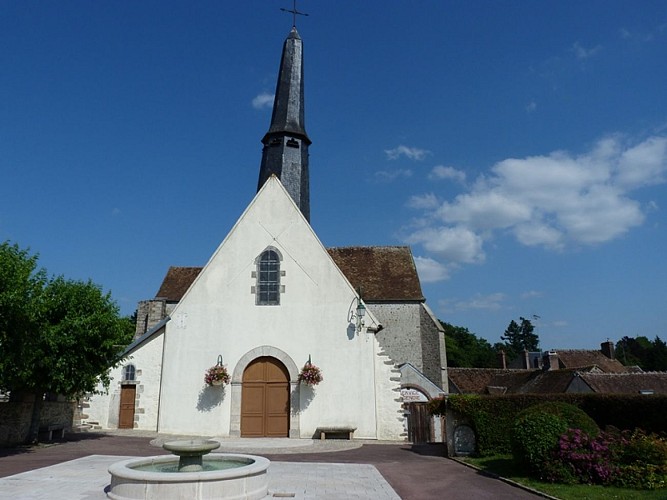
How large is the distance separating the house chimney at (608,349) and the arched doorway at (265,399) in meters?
36.1

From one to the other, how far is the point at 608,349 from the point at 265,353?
37.5m

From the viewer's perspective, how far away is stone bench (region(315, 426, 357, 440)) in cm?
1500

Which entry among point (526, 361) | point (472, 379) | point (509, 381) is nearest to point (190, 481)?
point (509, 381)

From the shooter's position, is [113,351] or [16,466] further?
[113,351]

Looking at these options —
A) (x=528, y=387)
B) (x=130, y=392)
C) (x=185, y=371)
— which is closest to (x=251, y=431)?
(x=185, y=371)

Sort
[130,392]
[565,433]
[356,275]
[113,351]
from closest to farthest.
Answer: [565,433] < [113,351] < [130,392] < [356,275]

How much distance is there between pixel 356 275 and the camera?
26.6m

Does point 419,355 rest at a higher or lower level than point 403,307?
lower

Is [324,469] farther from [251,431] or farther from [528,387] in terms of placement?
[528,387]

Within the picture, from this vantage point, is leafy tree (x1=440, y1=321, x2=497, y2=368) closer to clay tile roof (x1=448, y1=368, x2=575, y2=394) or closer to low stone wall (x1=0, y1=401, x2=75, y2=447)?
clay tile roof (x1=448, y1=368, x2=575, y2=394)

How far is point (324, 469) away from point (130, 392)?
1015 cm

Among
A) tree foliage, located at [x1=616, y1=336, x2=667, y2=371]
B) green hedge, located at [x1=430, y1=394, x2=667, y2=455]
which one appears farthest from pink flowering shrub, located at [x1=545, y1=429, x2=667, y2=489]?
tree foliage, located at [x1=616, y1=336, x2=667, y2=371]

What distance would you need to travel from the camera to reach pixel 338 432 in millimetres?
15047

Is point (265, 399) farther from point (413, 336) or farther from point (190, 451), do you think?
point (413, 336)
